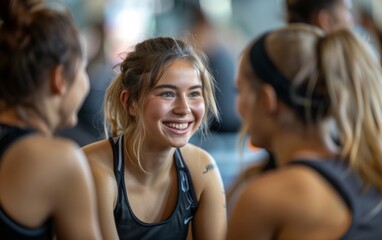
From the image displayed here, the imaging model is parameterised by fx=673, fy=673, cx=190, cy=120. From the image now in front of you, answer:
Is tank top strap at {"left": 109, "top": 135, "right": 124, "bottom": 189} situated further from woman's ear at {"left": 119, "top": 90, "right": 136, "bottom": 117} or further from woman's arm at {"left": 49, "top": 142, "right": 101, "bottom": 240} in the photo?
woman's arm at {"left": 49, "top": 142, "right": 101, "bottom": 240}

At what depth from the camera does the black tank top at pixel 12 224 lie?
5.28 feet

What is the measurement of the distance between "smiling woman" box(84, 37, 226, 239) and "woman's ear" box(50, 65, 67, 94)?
58 cm

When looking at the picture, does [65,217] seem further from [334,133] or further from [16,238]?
[334,133]

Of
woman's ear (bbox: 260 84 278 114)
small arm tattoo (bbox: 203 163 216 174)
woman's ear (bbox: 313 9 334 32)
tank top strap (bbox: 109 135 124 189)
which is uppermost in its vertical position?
woman's ear (bbox: 260 84 278 114)

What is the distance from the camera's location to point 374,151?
1.57m

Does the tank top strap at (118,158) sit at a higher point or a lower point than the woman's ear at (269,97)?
lower

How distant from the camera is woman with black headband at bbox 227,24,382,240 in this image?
4.87 feet

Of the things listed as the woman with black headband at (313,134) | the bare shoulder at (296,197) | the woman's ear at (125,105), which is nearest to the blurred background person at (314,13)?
the woman's ear at (125,105)

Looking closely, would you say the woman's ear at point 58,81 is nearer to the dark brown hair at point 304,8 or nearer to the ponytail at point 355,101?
the ponytail at point 355,101

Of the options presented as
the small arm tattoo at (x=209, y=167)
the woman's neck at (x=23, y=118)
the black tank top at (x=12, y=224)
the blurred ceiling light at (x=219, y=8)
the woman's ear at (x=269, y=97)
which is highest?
the woman's ear at (x=269, y=97)

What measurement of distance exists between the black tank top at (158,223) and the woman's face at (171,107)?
14 centimetres

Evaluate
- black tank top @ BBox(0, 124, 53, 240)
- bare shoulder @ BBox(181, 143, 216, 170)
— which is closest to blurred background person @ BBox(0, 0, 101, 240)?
black tank top @ BBox(0, 124, 53, 240)

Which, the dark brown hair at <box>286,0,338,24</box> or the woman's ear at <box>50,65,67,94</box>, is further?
the dark brown hair at <box>286,0,338,24</box>

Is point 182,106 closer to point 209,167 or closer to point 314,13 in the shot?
point 209,167
